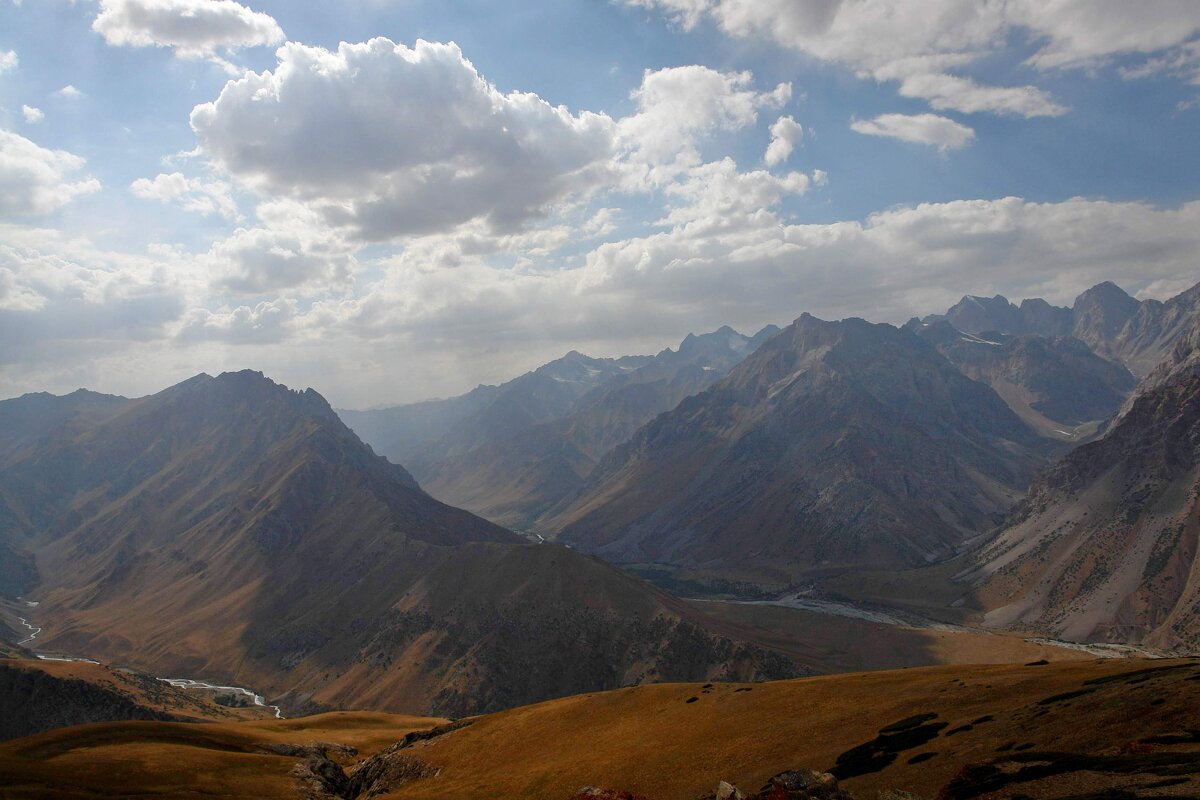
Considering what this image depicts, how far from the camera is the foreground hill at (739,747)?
40062 millimetres

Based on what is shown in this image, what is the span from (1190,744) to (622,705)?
6134cm

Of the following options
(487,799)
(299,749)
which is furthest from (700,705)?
(299,749)

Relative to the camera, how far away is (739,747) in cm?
6259

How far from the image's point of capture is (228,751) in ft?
283

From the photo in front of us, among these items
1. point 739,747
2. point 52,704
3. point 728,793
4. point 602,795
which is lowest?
point 52,704

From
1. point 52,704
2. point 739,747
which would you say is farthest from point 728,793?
point 52,704

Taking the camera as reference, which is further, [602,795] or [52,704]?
[52,704]

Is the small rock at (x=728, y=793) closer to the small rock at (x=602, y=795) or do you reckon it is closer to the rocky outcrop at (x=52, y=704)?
the small rock at (x=602, y=795)

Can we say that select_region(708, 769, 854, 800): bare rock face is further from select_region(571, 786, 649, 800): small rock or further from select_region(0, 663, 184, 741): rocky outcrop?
select_region(0, 663, 184, 741): rocky outcrop

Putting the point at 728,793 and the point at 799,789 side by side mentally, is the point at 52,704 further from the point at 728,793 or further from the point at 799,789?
the point at 799,789

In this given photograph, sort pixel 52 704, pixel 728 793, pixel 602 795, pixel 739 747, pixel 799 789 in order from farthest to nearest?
pixel 52 704
pixel 739 747
pixel 602 795
pixel 728 793
pixel 799 789

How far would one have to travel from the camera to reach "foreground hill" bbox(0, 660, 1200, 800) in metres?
40.1

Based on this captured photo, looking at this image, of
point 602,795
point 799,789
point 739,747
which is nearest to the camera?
point 799,789

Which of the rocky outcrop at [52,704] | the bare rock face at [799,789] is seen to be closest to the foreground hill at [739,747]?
the bare rock face at [799,789]
